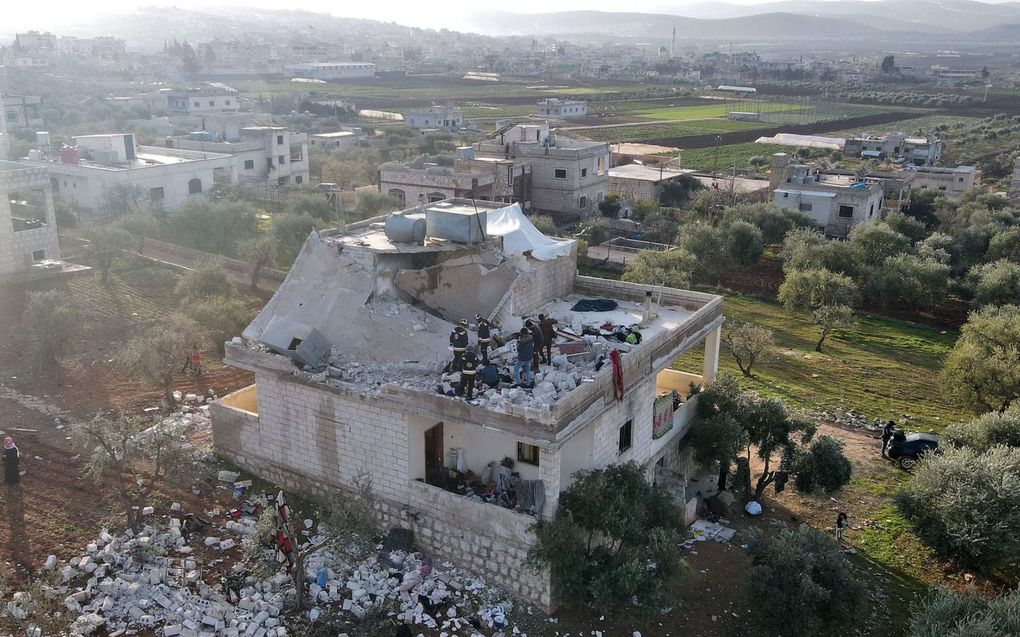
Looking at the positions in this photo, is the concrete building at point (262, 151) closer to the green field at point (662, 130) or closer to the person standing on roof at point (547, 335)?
the person standing on roof at point (547, 335)

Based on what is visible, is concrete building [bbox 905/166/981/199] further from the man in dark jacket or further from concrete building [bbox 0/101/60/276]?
concrete building [bbox 0/101/60/276]

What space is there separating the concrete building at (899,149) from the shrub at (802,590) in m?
68.1

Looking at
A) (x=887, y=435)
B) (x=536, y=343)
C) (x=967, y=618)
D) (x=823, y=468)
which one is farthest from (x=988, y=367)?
(x=536, y=343)

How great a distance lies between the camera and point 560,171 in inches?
1927

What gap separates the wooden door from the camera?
15722 millimetres

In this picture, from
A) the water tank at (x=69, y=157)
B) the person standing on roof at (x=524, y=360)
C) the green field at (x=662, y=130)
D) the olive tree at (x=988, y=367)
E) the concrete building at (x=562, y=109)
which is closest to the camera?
the person standing on roof at (x=524, y=360)

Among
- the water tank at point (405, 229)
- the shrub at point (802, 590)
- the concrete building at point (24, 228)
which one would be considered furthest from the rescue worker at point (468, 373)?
the concrete building at point (24, 228)

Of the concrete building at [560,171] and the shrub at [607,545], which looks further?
the concrete building at [560,171]

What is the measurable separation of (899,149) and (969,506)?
6909 centimetres

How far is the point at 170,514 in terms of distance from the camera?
15.7 meters

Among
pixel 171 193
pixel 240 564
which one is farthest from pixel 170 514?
pixel 171 193

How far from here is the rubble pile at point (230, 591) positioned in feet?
42.4

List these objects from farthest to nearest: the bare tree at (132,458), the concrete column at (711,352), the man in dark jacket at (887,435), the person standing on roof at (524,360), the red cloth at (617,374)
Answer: the man in dark jacket at (887,435), the concrete column at (711,352), the bare tree at (132,458), the red cloth at (617,374), the person standing on roof at (524,360)

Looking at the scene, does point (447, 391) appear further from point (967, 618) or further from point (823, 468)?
point (967, 618)
